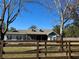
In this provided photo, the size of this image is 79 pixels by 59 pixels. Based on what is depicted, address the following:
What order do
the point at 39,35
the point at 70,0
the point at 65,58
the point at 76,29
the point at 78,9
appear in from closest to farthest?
the point at 65,58 < the point at 70,0 < the point at 78,9 < the point at 76,29 < the point at 39,35

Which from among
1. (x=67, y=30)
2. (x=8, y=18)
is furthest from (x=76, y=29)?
(x=8, y=18)

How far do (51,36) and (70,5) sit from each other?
3920cm

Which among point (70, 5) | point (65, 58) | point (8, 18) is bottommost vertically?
point (65, 58)

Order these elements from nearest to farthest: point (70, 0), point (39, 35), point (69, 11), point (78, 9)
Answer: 1. point (70, 0)
2. point (69, 11)
3. point (78, 9)
4. point (39, 35)

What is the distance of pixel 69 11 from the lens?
3800 cm

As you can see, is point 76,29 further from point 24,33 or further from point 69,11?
point 69,11

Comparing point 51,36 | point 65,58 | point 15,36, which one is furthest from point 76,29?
point 65,58

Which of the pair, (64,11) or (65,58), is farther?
(64,11)

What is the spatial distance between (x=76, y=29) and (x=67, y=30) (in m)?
3.30

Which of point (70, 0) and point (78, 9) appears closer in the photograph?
point (70, 0)

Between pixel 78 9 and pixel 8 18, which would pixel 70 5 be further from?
pixel 8 18

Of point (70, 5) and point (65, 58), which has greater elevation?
point (70, 5)

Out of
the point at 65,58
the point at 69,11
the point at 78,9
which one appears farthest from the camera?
the point at 78,9

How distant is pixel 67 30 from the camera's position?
2896 inches
